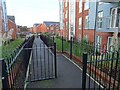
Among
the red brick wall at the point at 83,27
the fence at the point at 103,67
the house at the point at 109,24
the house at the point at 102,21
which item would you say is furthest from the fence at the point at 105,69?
the red brick wall at the point at 83,27

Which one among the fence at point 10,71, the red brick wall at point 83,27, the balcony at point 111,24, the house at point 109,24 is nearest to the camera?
the fence at point 10,71

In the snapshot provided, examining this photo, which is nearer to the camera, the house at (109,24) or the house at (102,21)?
the house at (109,24)

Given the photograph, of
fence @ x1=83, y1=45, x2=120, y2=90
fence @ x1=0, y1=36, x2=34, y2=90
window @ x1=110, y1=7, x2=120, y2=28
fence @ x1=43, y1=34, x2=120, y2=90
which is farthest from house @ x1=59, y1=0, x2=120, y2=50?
fence @ x1=0, y1=36, x2=34, y2=90

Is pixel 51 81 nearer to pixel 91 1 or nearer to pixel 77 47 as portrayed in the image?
pixel 77 47

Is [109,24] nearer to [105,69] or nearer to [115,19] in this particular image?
[115,19]

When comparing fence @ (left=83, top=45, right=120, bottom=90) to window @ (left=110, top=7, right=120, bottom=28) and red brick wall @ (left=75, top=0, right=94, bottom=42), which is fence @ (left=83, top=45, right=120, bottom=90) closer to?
window @ (left=110, top=7, right=120, bottom=28)

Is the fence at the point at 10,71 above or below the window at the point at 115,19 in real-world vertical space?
below

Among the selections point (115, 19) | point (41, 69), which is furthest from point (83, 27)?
point (41, 69)

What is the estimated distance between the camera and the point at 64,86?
194 inches

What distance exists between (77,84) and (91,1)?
44.2 feet

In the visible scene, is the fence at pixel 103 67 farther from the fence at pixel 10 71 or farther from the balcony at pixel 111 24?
the balcony at pixel 111 24

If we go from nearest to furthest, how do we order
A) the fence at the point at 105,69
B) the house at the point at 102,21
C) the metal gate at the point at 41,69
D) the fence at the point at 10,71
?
the fence at the point at 10,71 → the fence at the point at 105,69 → the metal gate at the point at 41,69 → the house at the point at 102,21

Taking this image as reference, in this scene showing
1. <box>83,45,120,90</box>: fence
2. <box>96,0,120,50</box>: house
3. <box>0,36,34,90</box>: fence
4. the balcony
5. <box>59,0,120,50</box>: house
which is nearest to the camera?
<box>0,36,34,90</box>: fence

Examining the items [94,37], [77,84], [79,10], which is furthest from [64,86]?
[79,10]
